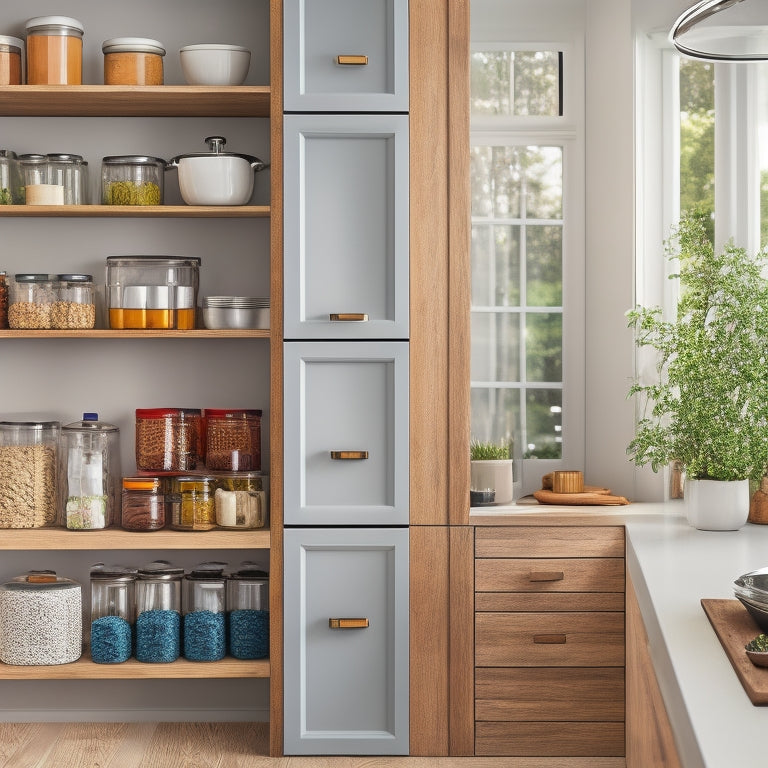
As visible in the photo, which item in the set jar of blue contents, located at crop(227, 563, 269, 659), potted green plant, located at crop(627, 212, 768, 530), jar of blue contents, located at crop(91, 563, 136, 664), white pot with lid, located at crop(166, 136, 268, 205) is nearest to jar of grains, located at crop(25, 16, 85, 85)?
white pot with lid, located at crop(166, 136, 268, 205)

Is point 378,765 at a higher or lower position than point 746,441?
lower

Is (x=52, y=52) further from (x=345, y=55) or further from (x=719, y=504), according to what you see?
(x=719, y=504)

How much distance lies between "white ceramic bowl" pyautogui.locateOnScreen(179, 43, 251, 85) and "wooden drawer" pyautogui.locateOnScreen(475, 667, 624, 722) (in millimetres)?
1942

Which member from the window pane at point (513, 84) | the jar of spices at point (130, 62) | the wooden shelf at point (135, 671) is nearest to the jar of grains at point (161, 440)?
the wooden shelf at point (135, 671)

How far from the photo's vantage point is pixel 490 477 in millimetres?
3041

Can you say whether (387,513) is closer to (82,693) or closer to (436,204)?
(436,204)

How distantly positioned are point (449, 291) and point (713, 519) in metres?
0.99

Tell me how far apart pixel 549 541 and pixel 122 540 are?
50.1 inches

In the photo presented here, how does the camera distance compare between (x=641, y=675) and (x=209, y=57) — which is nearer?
(x=641, y=675)

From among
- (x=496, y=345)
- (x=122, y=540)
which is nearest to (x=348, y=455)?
(x=122, y=540)

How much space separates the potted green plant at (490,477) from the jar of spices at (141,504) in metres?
0.98

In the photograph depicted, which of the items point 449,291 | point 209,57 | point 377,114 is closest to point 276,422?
point 449,291

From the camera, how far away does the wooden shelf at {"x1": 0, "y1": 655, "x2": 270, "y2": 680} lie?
287 centimetres

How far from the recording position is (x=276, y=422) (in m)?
2.81
